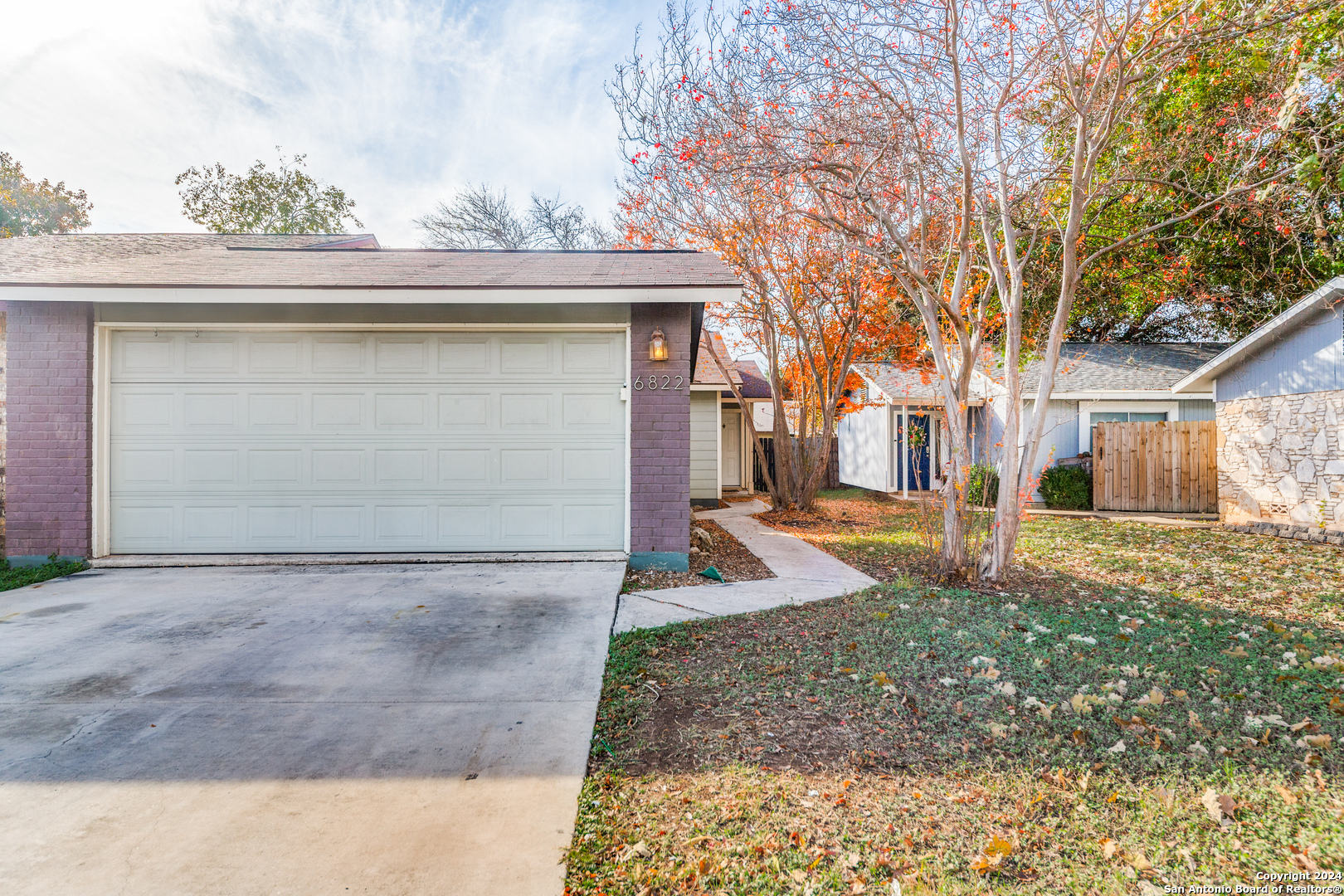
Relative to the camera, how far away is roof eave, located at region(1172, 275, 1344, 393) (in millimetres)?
7496

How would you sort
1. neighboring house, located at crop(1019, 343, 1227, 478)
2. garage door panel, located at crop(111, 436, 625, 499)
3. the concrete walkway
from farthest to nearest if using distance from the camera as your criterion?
neighboring house, located at crop(1019, 343, 1227, 478) < garage door panel, located at crop(111, 436, 625, 499) < the concrete walkway

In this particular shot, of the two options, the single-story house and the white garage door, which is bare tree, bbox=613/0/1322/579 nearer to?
the single-story house

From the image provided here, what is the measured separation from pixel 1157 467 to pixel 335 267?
1312 centimetres

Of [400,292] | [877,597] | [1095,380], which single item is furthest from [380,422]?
[1095,380]

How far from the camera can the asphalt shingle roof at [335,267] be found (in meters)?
5.61

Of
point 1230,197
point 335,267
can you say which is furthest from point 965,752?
point 335,267

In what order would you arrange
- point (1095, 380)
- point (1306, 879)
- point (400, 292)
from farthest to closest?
point (1095, 380)
point (400, 292)
point (1306, 879)

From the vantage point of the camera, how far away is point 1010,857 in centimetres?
183

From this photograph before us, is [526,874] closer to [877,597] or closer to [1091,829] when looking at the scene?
[1091,829]

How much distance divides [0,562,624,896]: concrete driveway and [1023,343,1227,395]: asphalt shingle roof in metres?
12.0

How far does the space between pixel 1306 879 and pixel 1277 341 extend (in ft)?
33.7

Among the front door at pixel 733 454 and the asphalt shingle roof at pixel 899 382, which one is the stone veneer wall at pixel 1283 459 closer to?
the asphalt shingle roof at pixel 899 382

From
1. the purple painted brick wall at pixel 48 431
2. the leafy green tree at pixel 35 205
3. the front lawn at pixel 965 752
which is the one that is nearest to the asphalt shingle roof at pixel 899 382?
the front lawn at pixel 965 752

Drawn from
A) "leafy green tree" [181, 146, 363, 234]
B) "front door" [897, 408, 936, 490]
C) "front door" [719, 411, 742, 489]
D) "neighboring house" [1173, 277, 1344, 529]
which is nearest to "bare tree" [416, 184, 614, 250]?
"leafy green tree" [181, 146, 363, 234]
